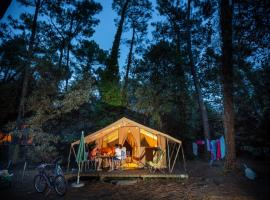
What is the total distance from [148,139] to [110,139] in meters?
1.97

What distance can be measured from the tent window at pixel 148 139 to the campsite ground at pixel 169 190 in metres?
3.10

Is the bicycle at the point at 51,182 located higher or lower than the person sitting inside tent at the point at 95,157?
lower

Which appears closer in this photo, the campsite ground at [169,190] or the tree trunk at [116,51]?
the campsite ground at [169,190]

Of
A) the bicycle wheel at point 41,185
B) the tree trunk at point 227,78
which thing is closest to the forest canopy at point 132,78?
the tree trunk at point 227,78

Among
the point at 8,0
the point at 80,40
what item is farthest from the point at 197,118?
the point at 8,0

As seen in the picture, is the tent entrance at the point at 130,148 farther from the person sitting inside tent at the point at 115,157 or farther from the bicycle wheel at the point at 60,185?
the bicycle wheel at the point at 60,185

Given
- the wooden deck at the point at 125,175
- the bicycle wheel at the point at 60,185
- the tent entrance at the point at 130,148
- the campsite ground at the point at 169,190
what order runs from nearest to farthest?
the campsite ground at the point at 169,190, the bicycle wheel at the point at 60,185, the wooden deck at the point at 125,175, the tent entrance at the point at 130,148

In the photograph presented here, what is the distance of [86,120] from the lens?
17750mm

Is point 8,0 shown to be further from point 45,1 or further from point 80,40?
point 80,40

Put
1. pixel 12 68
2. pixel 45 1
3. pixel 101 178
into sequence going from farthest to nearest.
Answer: pixel 12 68 < pixel 45 1 < pixel 101 178

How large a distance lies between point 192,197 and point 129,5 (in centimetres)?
1713

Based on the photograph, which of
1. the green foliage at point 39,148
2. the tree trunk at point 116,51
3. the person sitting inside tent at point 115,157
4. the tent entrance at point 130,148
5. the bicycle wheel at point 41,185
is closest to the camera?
the bicycle wheel at point 41,185

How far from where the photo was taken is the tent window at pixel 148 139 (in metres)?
11.6

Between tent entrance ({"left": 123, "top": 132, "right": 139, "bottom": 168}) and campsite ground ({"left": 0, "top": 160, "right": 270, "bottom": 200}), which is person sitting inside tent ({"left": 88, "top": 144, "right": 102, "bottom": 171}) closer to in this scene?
campsite ground ({"left": 0, "top": 160, "right": 270, "bottom": 200})
